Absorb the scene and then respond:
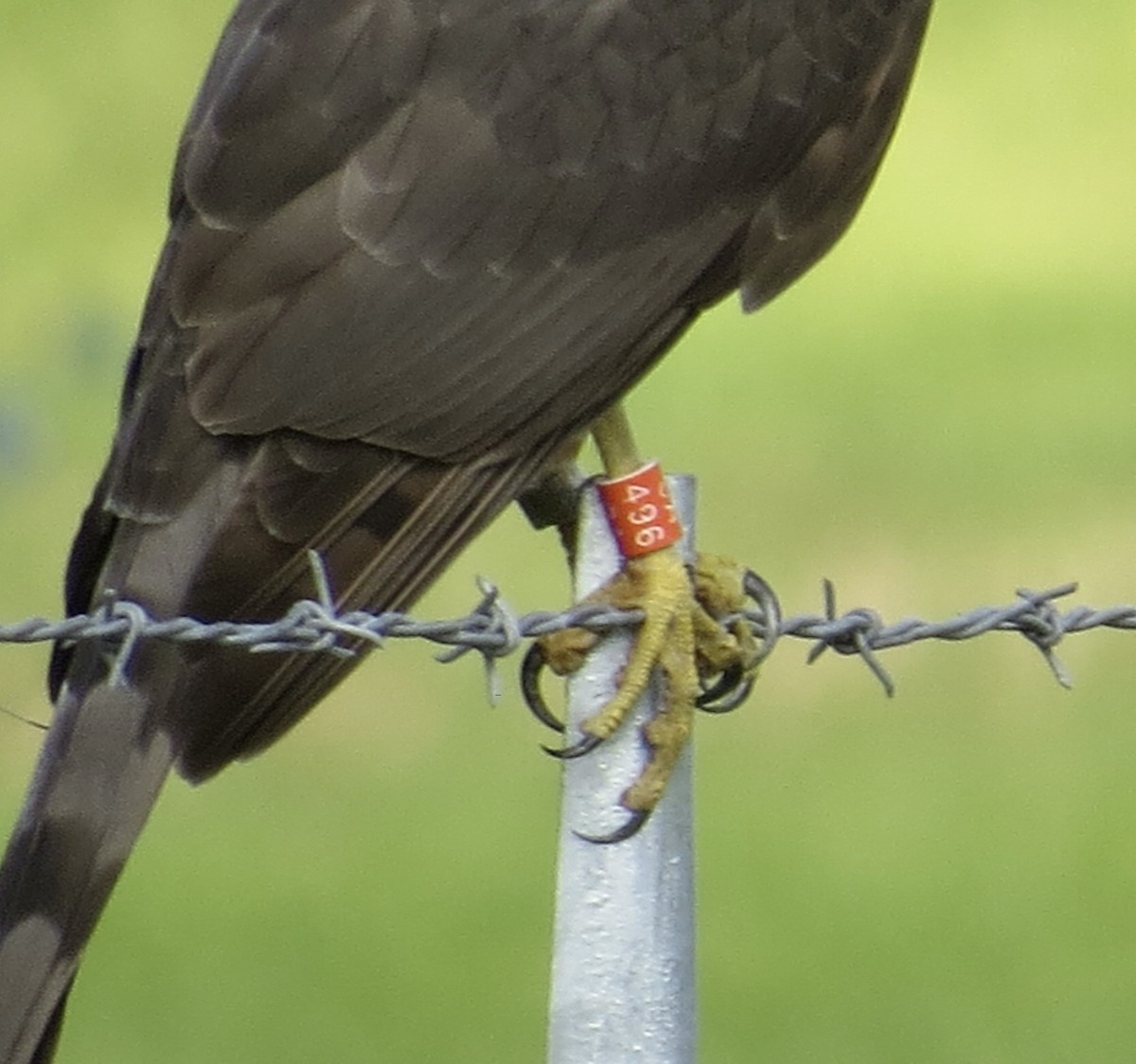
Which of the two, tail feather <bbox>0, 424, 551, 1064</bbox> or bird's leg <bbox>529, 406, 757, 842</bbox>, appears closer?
bird's leg <bbox>529, 406, 757, 842</bbox>

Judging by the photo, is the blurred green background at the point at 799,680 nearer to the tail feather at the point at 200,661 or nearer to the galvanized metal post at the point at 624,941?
the tail feather at the point at 200,661

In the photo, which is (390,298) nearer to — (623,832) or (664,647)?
(664,647)

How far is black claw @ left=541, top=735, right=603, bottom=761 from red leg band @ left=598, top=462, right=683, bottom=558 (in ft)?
0.91

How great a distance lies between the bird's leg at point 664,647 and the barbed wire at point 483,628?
6 centimetres

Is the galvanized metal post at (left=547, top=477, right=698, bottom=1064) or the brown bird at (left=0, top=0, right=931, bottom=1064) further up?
the brown bird at (left=0, top=0, right=931, bottom=1064)

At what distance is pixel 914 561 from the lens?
9.42m

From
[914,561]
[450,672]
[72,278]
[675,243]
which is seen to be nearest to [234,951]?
[450,672]

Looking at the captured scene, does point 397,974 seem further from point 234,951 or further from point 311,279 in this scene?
point 311,279

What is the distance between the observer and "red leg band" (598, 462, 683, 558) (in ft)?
10.9

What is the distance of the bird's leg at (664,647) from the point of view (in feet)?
10.4

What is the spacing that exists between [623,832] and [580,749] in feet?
0.38

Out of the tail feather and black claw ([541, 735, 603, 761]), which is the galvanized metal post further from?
the tail feather

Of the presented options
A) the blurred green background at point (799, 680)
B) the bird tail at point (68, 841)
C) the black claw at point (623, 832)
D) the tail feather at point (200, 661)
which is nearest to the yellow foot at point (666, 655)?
the black claw at point (623, 832)

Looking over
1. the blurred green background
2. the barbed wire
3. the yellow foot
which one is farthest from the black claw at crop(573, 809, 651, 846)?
the blurred green background
